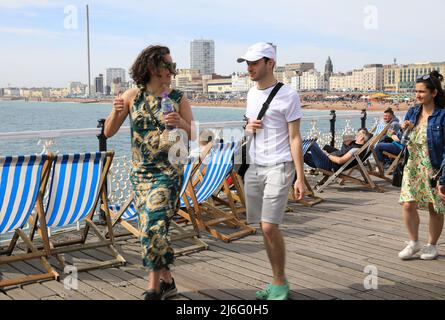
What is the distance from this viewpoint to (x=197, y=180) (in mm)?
6082

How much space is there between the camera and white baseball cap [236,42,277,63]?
3.54m

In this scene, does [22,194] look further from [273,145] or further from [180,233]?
[273,145]

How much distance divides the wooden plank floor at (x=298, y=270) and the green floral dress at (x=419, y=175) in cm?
53

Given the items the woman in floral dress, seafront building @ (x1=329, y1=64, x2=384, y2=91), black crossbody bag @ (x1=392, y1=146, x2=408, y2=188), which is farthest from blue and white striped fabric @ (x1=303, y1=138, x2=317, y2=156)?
seafront building @ (x1=329, y1=64, x2=384, y2=91)

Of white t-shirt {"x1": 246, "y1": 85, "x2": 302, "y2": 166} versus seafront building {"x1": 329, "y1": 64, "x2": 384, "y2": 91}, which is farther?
seafront building {"x1": 329, "y1": 64, "x2": 384, "y2": 91}

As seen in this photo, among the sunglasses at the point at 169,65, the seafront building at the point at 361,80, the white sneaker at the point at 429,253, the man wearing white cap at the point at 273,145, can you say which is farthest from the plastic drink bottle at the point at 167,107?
the seafront building at the point at 361,80

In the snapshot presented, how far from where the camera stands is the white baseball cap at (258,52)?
3.54 m

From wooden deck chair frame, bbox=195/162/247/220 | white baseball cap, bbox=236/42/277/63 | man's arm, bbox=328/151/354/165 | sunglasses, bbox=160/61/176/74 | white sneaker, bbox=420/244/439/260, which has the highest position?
white baseball cap, bbox=236/42/277/63

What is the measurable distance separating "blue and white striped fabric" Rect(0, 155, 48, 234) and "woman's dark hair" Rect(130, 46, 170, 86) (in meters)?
1.09

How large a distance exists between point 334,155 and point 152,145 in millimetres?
5062

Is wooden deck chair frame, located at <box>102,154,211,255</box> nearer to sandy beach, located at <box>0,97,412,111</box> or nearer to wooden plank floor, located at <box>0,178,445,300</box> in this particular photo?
wooden plank floor, located at <box>0,178,445,300</box>

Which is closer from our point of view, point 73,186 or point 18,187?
point 18,187

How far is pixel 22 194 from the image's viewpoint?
163 inches

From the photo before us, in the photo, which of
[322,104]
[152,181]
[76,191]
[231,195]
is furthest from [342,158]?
[322,104]
